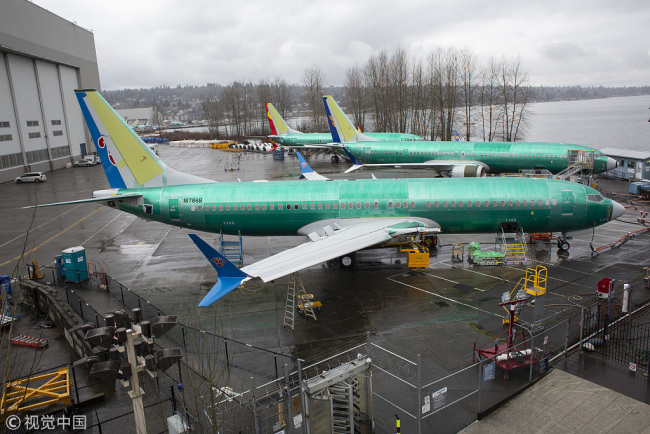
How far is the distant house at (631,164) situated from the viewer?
4691 centimetres

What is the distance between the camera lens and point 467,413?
12.8 meters

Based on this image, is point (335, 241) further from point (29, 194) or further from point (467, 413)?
point (29, 194)

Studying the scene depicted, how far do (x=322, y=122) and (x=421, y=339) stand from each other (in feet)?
386

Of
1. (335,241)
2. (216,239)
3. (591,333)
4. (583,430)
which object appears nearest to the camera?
(583,430)

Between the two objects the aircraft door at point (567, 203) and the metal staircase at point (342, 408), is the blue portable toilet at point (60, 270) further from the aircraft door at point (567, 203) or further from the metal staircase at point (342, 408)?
the aircraft door at point (567, 203)

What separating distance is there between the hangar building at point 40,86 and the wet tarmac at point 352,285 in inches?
1394

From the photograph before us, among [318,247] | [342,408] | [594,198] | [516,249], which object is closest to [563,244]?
[594,198]

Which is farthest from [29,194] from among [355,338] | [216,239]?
[355,338]

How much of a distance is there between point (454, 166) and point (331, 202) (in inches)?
1078

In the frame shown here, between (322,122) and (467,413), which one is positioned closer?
(467,413)

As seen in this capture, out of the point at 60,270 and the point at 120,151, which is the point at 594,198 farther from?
the point at 60,270

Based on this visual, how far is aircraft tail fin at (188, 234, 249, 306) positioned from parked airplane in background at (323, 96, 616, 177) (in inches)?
1352

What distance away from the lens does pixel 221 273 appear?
50.4ft

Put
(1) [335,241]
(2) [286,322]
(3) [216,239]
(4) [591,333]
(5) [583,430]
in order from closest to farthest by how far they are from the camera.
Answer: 1. (5) [583,430]
2. (4) [591,333]
3. (2) [286,322]
4. (1) [335,241]
5. (3) [216,239]
